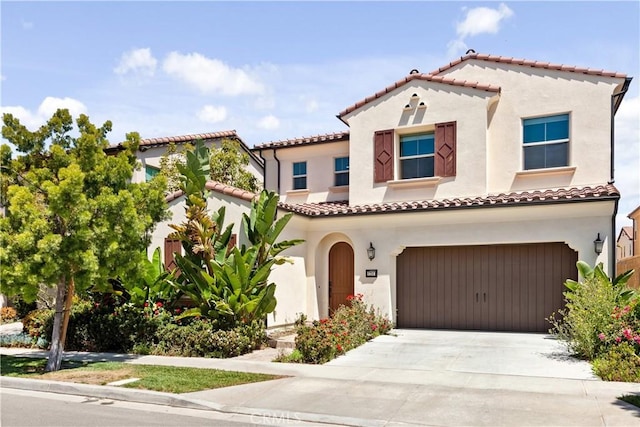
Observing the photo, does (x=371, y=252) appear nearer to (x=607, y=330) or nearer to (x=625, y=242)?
(x=607, y=330)

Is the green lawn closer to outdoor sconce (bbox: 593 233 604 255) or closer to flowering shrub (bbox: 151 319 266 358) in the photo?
flowering shrub (bbox: 151 319 266 358)

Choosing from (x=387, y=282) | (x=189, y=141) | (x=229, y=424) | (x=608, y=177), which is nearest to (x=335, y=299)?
(x=387, y=282)

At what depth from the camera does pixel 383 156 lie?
1711 cm

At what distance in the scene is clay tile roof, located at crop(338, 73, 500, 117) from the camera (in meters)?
15.9

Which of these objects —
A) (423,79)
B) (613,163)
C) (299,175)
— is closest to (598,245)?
(613,163)

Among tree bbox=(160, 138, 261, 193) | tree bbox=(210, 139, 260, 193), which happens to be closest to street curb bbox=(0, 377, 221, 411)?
tree bbox=(160, 138, 261, 193)

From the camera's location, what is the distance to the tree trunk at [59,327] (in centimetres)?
1118

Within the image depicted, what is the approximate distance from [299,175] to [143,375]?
1111cm

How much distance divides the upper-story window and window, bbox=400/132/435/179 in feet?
9.21

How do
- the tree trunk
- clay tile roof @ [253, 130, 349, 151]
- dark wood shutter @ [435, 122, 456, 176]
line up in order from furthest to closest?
clay tile roof @ [253, 130, 349, 151]
dark wood shutter @ [435, 122, 456, 176]
the tree trunk

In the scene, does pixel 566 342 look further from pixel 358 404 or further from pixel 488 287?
pixel 358 404

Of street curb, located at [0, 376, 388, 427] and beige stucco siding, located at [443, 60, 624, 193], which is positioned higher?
beige stucco siding, located at [443, 60, 624, 193]

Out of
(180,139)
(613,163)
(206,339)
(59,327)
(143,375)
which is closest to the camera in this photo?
(143,375)

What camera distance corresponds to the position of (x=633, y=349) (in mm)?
9773
